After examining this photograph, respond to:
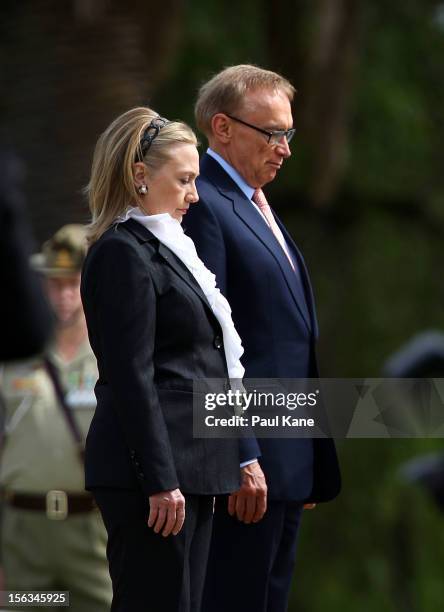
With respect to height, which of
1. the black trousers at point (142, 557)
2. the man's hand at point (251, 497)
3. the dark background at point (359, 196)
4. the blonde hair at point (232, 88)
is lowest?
the dark background at point (359, 196)

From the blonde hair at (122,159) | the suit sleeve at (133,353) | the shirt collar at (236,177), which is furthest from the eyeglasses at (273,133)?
the suit sleeve at (133,353)

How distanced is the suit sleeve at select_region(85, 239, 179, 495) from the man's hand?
361 millimetres

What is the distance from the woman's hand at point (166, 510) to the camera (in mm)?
3312

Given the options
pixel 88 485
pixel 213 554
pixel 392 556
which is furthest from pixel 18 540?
pixel 392 556

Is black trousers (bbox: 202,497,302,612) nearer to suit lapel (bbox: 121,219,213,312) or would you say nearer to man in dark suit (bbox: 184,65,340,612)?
man in dark suit (bbox: 184,65,340,612)

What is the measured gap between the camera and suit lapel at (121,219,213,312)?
346 centimetres

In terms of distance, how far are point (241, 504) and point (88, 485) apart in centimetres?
44

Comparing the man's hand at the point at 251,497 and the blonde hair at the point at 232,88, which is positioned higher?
the blonde hair at the point at 232,88

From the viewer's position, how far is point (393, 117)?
35.7 ft

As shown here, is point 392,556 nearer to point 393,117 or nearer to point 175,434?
point 393,117

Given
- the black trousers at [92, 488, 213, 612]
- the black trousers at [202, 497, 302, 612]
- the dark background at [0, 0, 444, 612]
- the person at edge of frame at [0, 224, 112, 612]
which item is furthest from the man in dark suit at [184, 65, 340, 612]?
the dark background at [0, 0, 444, 612]

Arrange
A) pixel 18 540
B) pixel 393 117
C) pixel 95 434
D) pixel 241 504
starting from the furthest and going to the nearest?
1. pixel 393 117
2. pixel 18 540
3. pixel 241 504
4. pixel 95 434

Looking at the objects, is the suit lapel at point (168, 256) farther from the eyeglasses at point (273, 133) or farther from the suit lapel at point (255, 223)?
the eyeglasses at point (273, 133)

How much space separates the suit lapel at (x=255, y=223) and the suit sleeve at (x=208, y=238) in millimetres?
96
